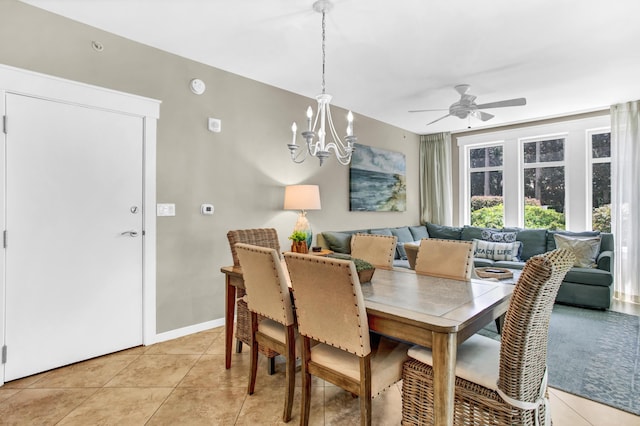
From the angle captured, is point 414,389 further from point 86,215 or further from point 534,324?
point 86,215

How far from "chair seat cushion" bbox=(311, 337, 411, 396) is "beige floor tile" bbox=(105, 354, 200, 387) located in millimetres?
1223

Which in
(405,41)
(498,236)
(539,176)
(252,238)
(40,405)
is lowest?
(40,405)

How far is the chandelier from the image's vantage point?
2.29 metres

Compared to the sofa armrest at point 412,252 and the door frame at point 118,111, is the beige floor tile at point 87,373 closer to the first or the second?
the door frame at point 118,111

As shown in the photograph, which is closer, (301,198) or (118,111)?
(118,111)

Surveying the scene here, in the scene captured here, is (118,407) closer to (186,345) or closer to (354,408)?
(186,345)

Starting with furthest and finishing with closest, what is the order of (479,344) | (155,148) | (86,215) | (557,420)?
(155,148)
(86,215)
(557,420)
(479,344)

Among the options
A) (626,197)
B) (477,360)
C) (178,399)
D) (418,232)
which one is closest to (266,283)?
(178,399)

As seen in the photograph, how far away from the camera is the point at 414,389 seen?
1.54 meters

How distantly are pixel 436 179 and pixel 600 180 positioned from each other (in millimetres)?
2299

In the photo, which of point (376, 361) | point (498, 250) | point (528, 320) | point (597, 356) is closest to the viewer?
point (528, 320)

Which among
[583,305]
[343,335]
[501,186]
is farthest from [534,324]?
[501,186]

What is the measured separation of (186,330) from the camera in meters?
3.08

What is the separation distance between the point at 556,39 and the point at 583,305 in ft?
9.66
